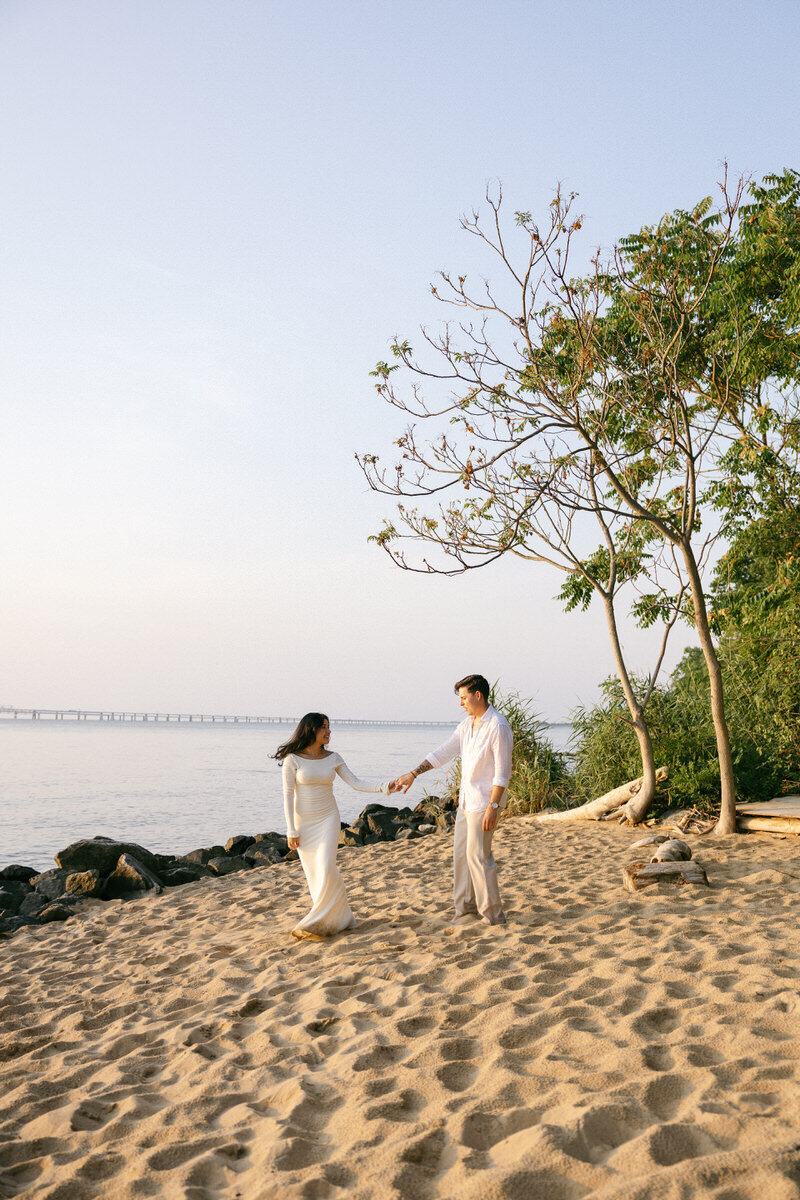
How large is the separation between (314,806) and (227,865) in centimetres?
526

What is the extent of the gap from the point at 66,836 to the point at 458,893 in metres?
13.8

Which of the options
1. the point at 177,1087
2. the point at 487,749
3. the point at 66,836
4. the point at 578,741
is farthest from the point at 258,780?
the point at 177,1087

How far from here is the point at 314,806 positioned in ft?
22.8

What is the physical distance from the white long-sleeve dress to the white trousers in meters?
0.78

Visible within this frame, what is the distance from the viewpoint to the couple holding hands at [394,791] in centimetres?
664

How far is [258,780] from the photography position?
30562mm

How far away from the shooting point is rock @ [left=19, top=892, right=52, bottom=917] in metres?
9.22

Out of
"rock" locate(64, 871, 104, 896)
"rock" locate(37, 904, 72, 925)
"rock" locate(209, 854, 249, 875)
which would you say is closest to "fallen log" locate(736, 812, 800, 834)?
"rock" locate(209, 854, 249, 875)

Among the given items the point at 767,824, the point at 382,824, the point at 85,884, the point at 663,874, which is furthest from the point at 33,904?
the point at 767,824

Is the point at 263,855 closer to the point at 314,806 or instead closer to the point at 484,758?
the point at 314,806

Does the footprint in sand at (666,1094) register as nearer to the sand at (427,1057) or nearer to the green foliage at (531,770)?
the sand at (427,1057)

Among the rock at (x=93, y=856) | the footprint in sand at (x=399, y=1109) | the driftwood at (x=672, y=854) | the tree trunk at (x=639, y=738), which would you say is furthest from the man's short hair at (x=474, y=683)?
the rock at (x=93, y=856)

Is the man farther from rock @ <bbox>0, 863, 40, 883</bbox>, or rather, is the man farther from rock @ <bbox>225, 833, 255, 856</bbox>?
rock @ <bbox>0, 863, 40, 883</bbox>

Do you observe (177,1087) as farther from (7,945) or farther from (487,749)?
(7,945)
